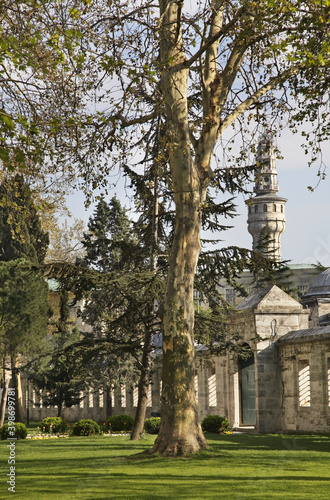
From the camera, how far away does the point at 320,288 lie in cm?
3912

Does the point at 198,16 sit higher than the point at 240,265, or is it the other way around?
the point at 198,16

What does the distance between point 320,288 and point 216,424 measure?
17.0 m

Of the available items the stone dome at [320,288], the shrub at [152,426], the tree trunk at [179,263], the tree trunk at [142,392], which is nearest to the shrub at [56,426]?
the shrub at [152,426]

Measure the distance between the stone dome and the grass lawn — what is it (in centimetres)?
2275

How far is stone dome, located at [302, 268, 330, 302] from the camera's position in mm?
37503

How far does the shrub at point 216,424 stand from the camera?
2406 centimetres

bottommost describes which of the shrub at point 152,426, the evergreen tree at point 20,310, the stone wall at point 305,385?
the shrub at point 152,426

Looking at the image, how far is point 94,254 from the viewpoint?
36781mm

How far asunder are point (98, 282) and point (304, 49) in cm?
874

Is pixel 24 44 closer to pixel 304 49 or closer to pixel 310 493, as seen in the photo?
pixel 304 49

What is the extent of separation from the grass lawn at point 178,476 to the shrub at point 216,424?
8.76 m

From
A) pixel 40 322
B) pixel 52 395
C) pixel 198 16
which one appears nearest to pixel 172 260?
pixel 198 16

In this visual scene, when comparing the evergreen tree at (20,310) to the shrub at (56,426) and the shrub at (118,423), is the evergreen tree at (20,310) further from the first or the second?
the shrub at (118,423)

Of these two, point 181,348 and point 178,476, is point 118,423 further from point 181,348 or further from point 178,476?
point 178,476
